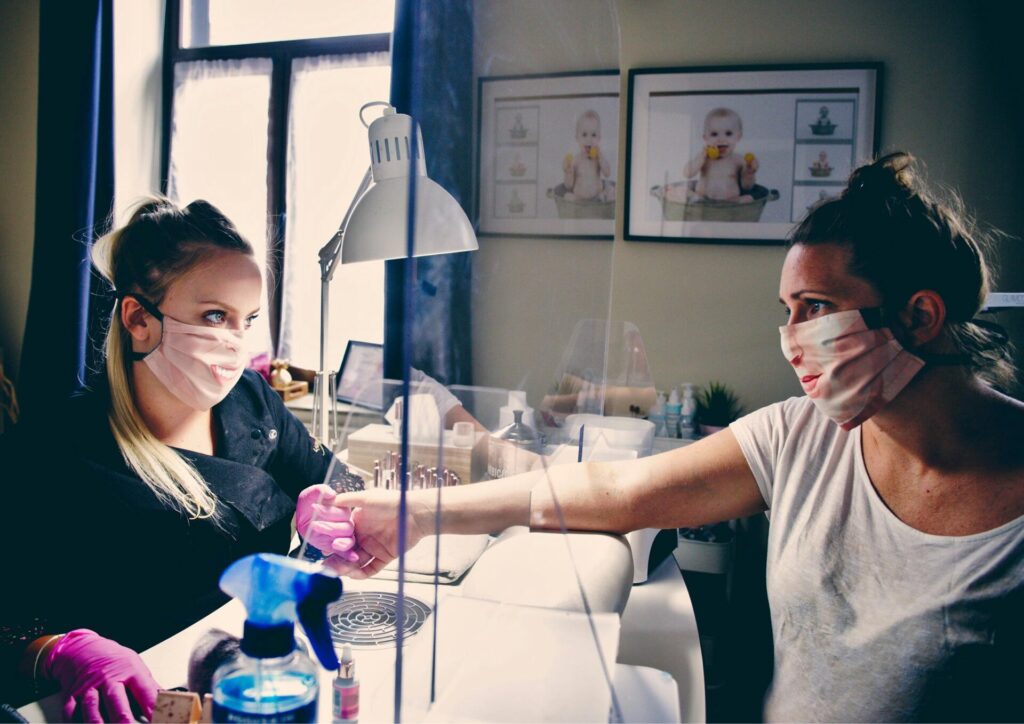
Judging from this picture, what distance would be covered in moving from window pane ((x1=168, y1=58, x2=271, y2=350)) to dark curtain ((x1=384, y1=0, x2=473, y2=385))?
145 cm

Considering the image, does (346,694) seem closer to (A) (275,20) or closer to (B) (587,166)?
(B) (587,166)

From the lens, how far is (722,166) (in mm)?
1690

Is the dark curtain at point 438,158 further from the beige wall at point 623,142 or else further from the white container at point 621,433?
the white container at point 621,433

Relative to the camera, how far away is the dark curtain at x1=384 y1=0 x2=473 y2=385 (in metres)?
0.40

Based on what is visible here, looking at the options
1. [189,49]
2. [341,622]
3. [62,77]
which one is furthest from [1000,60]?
[62,77]

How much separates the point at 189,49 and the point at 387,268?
1863 mm

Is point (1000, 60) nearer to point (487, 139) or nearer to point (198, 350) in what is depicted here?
point (487, 139)

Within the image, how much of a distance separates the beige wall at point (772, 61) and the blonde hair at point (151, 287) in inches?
22.9

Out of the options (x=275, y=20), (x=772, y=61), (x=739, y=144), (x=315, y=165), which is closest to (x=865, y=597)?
(x=739, y=144)

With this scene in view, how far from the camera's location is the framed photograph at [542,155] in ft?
1.45

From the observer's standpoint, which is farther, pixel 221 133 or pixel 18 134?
pixel 18 134

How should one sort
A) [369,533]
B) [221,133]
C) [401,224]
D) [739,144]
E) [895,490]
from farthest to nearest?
[221,133] < [739,144] < [895,490] < [369,533] < [401,224]

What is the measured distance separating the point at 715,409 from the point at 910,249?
0.85 metres

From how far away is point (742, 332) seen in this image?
138cm
